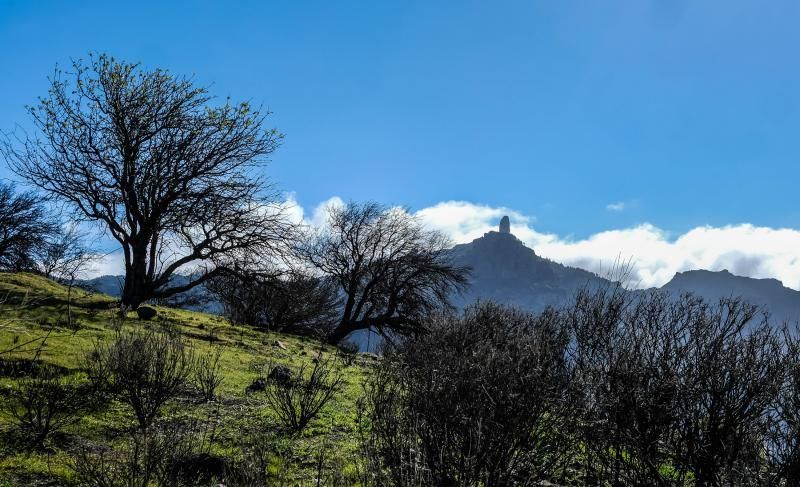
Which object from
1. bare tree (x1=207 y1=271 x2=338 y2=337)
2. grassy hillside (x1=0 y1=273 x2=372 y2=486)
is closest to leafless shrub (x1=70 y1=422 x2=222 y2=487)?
grassy hillside (x1=0 y1=273 x2=372 y2=486)

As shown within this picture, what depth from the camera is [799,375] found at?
6176 mm

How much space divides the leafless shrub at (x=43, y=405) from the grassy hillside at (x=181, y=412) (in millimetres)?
194

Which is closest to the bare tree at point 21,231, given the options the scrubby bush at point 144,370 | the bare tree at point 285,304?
the bare tree at point 285,304

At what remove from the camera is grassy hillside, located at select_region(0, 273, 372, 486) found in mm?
5703

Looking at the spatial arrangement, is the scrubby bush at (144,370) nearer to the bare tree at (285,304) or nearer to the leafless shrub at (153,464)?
the leafless shrub at (153,464)

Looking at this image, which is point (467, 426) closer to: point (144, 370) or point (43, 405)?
point (144, 370)

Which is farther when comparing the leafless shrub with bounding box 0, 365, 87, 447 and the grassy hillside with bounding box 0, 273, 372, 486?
the leafless shrub with bounding box 0, 365, 87, 447

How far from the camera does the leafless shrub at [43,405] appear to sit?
257 inches

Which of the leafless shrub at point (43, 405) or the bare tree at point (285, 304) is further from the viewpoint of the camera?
the bare tree at point (285, 304)

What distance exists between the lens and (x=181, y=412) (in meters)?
8.38

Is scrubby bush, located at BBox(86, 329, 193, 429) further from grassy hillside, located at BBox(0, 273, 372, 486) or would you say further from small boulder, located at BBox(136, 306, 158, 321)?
small boulder, located at BBox(136, 306, 158, 321)

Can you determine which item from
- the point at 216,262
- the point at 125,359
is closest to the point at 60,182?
the point at 216,262

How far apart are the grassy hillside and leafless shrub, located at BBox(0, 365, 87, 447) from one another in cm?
19

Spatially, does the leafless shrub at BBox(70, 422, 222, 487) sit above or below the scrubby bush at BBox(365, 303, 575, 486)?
below
